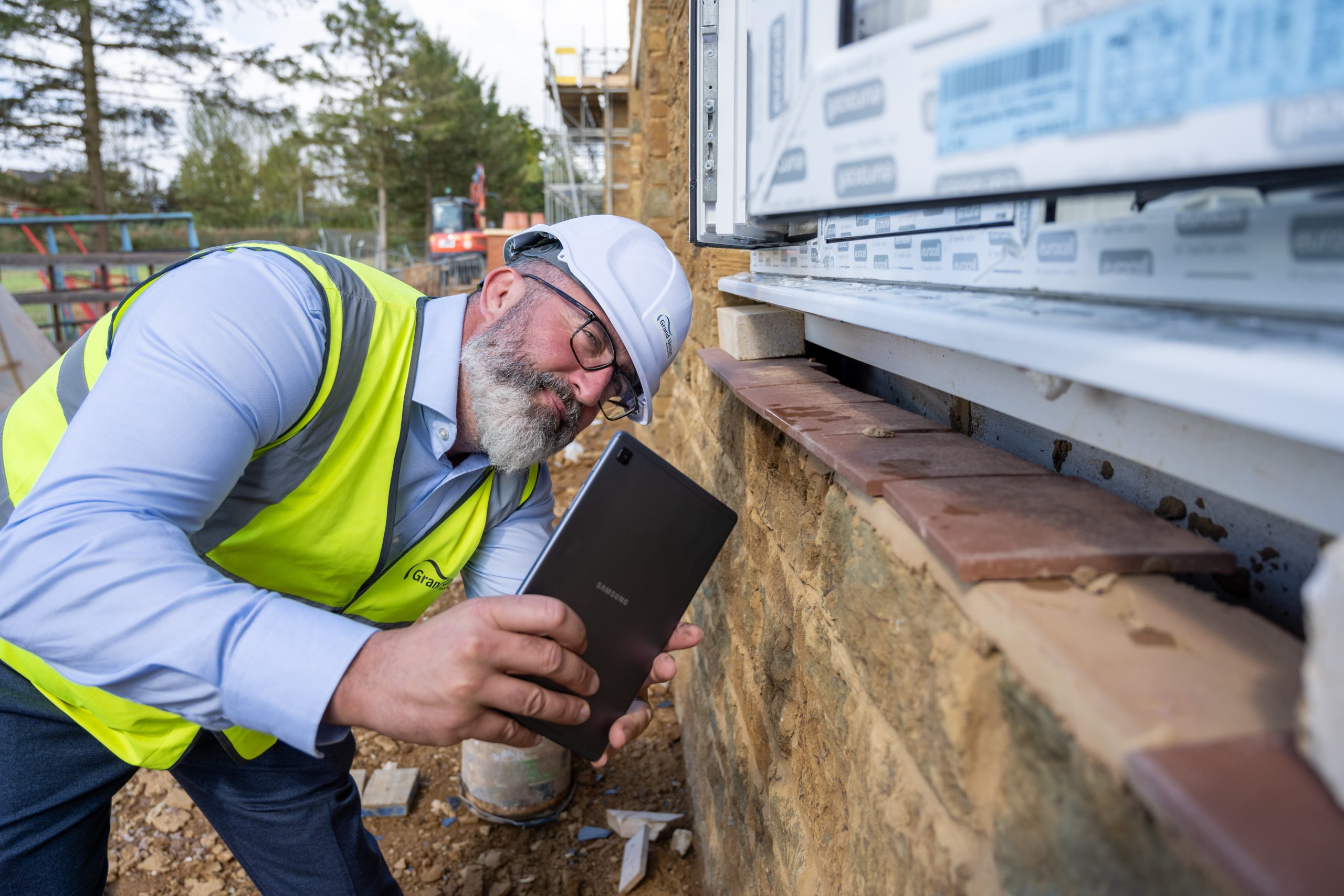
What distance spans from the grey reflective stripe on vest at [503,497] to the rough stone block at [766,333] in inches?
30.1

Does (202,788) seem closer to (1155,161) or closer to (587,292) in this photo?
(587,292)

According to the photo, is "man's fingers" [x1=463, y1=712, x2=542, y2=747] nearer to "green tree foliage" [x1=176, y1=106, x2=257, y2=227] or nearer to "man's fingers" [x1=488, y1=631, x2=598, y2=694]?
"man's fingers" [x1=488, y1=631, x2=598, y2=694]

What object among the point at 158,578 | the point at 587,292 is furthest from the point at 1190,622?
the point at 587,292

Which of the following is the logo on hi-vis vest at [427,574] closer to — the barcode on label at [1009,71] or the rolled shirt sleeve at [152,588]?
the rolled shirt sleeve at [152,588]

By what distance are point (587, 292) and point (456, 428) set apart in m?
0.51

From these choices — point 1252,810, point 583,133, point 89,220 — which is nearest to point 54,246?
point 89,220

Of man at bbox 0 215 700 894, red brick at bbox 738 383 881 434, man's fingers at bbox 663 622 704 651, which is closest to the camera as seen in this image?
man at bbox 0 215 700 894

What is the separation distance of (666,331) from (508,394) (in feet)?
1.58

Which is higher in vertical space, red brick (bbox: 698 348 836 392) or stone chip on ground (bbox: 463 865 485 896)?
red brick (bbox: 698 348 836 392)

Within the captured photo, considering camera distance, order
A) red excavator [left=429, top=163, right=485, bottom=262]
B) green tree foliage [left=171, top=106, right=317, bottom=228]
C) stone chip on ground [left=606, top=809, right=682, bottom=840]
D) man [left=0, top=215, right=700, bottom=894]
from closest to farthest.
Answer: man [left=0, top=215, right=700, bottom=894]
stone chip on ground [left=606, top=809, right=682, bottom=840]
red excavator [left=429, top=163, right=485, bottom=262]
green tree foliage [left=171, top=106, right=317, bottom=228]

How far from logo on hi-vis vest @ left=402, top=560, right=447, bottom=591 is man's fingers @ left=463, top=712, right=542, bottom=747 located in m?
0.87

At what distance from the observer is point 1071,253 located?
85cm

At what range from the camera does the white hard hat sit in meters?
2.14

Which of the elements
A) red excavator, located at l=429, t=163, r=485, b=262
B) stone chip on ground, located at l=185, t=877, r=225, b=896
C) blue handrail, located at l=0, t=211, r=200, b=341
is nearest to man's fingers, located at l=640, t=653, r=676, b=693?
stone chip on ground, located at l=185, t=877, r=225, b=896
